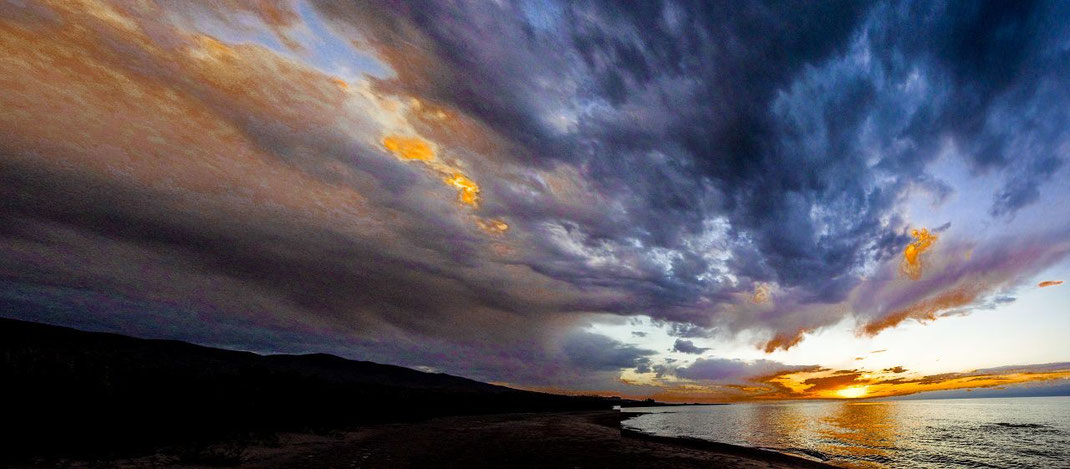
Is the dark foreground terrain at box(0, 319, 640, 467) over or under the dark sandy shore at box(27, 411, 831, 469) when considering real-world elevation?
over

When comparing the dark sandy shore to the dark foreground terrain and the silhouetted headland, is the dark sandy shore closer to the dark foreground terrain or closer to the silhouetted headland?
the silhouetted headland

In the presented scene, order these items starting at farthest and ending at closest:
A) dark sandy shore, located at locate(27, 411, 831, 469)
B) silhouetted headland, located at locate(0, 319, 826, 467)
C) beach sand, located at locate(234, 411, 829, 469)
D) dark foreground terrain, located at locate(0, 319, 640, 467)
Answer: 1. beach sand, located at locate(234, 411, 829, 469)
2. dark sandy shore, located at locate(27, 411, 831, 469)
3. silhouetted headland, located at locate(0, 319, 826, 467)
4. dark foreground terrain, located at locate(0, 319, 640, 467)

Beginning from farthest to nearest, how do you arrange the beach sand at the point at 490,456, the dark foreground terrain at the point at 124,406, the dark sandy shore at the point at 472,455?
the beach sand at the point at 490,456, the dark sandy shore at the point at 472,455, the dark foreground terrain at the point at 124,406

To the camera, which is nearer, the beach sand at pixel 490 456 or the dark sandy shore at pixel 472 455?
the dark sandy shore at pixel 472 455

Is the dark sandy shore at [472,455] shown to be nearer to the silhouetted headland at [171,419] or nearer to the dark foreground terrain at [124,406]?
the silhouetted headland at [171,419]

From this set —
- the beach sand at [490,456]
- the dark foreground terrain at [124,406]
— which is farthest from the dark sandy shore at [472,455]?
the dark foreground terrain at [124,406]

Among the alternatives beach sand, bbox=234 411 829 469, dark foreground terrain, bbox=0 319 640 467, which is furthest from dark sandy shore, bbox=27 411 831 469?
dark foreground terrain, bbox=0 319 640 467

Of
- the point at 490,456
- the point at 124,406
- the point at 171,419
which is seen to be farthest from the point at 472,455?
the point at 124,406

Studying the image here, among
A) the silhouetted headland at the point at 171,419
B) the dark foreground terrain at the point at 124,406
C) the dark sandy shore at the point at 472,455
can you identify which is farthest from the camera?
the dark sandy shore at the point at 472,455

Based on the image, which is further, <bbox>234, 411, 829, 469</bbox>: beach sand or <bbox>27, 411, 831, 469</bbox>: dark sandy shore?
<bbox>234, 411, 829, 469</bbox>: beach sand

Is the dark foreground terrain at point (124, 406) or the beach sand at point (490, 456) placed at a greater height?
the dark foreground terrain at point (124, 406)

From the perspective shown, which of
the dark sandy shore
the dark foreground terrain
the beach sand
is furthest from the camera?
the beach sand

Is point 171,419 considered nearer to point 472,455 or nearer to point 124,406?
point 124,406

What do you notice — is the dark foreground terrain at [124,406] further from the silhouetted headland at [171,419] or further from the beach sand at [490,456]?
the beach sand at [490,456]
